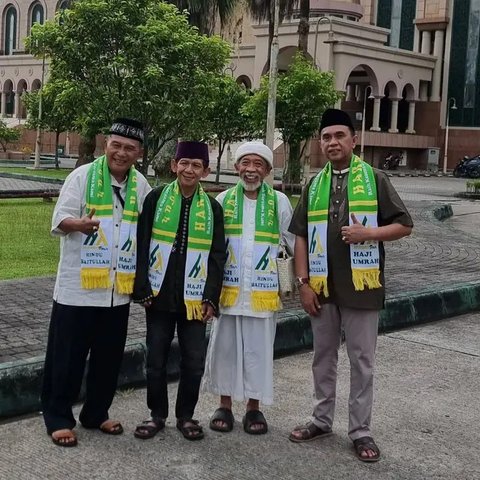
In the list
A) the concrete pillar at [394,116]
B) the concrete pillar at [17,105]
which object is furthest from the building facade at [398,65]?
the concrete pillar at [17,105]

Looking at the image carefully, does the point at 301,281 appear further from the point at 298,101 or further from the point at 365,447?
the point at 298,101

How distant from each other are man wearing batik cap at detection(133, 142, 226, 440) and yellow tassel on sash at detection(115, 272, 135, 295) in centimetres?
5

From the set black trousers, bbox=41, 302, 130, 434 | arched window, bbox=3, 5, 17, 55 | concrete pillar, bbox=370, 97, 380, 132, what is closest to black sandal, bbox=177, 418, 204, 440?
black trousers, bbox=41, 302, 130, 434

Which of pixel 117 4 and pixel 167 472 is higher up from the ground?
pixel 117 4

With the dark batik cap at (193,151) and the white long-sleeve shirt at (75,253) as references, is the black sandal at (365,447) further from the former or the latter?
the dark batik cap at (193,151)

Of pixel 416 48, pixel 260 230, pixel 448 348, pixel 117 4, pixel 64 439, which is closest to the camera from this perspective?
pixel 64 439

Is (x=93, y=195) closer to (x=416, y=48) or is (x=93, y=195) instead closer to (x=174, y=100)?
(x=174, y=100)

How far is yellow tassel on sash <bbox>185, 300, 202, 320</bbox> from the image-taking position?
4641 mm

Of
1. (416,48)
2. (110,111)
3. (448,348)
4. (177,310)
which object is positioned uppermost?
(416,48)

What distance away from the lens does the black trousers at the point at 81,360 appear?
4547 millimetres

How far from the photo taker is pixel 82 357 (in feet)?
15.2

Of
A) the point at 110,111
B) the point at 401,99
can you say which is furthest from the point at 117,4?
the point at 401,99

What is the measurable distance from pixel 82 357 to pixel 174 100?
850cm

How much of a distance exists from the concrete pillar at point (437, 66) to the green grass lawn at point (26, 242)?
39720 mm
